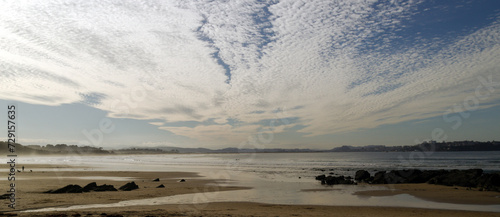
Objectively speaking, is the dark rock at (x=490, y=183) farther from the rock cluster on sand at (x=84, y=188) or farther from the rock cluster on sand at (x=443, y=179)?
the rock cluster on sand at (x=84, y=188)

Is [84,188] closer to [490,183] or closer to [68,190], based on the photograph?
[68,190]

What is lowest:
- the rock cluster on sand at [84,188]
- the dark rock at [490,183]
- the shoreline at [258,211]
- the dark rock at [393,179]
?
the dark rock at [393,179]

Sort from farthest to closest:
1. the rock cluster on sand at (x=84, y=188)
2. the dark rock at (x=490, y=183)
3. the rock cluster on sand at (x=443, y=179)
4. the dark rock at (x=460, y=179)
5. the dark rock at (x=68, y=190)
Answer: the dark rock at (x=460, y=179), the rock cluster on sand at (x=443, y=179), the dark rock at (x=490, y=183), the rock cluster on sand at (x=84, y=188), the dark rock at (x=68, y=190)

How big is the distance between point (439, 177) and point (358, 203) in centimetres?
1666

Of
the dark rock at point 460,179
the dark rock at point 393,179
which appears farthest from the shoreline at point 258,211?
the dark rock at point 393,179

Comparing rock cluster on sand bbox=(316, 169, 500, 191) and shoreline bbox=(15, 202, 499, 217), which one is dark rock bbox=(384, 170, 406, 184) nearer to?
rock cluster on sand bbox=(316, 169, 500, 191)

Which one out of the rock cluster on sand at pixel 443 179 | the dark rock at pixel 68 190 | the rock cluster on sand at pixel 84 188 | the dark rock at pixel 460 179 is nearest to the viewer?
the dark rock at pixel 68 190

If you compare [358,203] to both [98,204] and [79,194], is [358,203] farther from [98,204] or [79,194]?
[79,194]

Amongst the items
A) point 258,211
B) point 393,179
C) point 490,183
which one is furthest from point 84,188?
point 490,183

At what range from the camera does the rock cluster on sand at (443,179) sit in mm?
23562

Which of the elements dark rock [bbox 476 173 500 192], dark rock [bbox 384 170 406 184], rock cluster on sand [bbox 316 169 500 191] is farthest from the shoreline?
dark rock [bbox 384 170 406 184]

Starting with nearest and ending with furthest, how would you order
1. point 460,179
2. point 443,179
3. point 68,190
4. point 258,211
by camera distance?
point 258,211
point 68,190
point 460,179
point 443,179

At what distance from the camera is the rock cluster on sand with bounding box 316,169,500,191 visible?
23.6 metres

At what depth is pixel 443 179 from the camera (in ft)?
92.5
